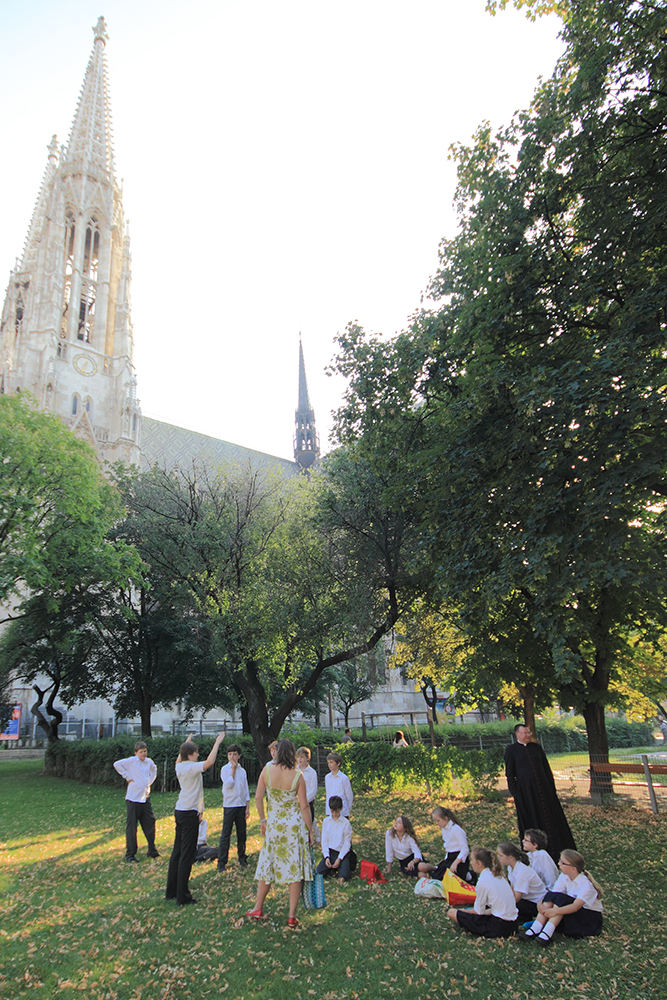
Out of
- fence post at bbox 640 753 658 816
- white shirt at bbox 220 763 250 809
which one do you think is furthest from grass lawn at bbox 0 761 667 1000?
fence post at bbox 640 753 658 816

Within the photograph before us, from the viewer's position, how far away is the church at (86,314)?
49.1 m

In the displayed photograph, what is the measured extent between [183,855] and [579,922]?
14.4 ft

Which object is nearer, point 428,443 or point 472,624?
point 472,624

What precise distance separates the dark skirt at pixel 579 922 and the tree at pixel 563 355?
271cm

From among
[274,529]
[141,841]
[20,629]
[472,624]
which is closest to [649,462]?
[472,624]

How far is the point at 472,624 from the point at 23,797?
1553cm

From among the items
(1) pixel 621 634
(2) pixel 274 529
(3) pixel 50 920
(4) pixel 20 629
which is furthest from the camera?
(4) pixel 20 629

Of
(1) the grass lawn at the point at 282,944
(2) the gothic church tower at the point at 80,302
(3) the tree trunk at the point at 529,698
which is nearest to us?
(1) the grass lawn at the point at 282,944

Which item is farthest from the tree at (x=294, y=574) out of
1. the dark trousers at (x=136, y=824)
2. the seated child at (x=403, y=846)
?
the seated child at (x=403, y=846)

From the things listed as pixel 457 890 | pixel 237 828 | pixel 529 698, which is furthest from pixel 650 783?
pixel 237 828

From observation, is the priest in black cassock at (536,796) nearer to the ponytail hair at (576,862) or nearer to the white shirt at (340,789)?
the ponytail hair at (576,862)

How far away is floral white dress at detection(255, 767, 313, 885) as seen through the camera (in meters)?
6.56

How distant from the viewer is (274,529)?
822 inches

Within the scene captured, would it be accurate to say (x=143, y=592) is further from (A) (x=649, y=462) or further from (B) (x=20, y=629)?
(A) (x=649, y=462)
